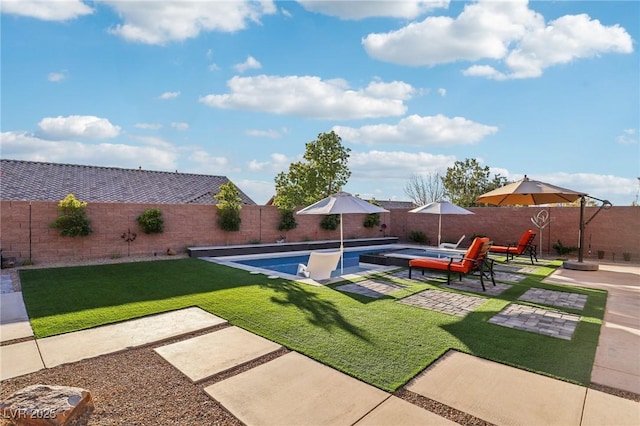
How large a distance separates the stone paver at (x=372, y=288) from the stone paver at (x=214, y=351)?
131 inches

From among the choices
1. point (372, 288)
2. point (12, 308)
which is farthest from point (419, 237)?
point (12, 308)

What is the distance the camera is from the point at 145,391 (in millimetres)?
3525

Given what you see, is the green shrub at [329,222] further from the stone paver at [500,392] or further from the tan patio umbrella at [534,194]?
the stone paver at [500,392]

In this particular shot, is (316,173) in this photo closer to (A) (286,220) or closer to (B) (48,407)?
(A) (286,220)

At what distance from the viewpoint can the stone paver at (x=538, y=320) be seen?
5.44 meters

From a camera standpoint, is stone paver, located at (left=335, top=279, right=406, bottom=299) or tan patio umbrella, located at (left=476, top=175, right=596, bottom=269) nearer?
stone paver, located at (left=335, top=279, right=406, bottom=299)

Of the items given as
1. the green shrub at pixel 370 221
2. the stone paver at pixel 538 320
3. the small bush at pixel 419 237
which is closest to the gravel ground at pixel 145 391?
the stone paver at pixel 538 320

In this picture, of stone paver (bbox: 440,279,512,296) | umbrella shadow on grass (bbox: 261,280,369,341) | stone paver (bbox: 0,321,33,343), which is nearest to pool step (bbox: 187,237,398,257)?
umbrella shadow on grass (bbox: 261,280,369,341)

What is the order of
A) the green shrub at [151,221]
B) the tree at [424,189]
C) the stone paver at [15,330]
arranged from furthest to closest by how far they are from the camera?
the tree at [424,189]
the green shrub at [151,221]
the stone paver at [15,330]

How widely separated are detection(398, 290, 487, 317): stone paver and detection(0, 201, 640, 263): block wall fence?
10.8 meters

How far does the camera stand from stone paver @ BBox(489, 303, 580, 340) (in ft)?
17.8

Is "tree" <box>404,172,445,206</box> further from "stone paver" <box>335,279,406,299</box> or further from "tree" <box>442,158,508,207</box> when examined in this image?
"stone paver" <box>335,279,406,299</box>

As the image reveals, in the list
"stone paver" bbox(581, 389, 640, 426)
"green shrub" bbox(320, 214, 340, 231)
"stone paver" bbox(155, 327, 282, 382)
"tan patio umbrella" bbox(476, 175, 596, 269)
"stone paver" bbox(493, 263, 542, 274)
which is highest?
"tan patio umbrella" bbox(476, 175, 596, 269)

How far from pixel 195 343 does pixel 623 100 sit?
565 inches
